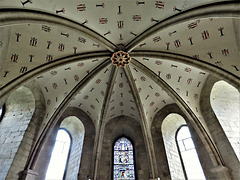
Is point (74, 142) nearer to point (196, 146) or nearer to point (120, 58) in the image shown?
point (120, 58)

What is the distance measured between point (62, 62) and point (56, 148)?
4607 millimetres

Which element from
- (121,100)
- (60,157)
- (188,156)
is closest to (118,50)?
(121,100)

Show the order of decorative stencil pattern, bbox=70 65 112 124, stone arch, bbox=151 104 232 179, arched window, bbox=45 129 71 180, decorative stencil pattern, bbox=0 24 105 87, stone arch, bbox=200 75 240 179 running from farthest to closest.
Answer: decorative stencil pattern, bbox=70 65 112 124 < arched window, bbox=45 129 71 180 < stone arch, bbox=151 104 232 179 < decorative stencil pattern, bbox=0 24 105 87 < stone arch, bbox=200 75 240 179

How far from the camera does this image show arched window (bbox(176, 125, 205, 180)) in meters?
8.54

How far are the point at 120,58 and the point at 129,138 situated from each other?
5.11 m

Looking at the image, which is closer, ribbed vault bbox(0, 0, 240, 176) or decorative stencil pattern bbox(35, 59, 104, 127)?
ribbed vault bbox(0, 0, 240, 176)

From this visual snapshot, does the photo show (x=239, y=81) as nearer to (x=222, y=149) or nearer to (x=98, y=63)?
(x=222, y=149)

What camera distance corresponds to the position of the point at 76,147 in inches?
391

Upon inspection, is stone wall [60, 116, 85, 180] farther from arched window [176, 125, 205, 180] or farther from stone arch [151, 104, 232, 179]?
arched window [176, 125, 205, 180]

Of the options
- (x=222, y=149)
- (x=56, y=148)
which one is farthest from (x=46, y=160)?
(x=222, y=149)

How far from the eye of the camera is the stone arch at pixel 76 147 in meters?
7.92

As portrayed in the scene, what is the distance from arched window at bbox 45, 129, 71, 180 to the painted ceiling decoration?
1.81 metres

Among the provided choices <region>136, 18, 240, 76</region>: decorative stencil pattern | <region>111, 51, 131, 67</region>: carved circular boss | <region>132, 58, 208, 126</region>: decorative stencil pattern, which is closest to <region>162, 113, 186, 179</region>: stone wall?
<region>132, 58, 208, 126</region>: decorative stencil pattern

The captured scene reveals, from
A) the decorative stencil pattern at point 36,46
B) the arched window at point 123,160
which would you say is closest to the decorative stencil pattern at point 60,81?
the decorative stencil pattern at point 36,46
